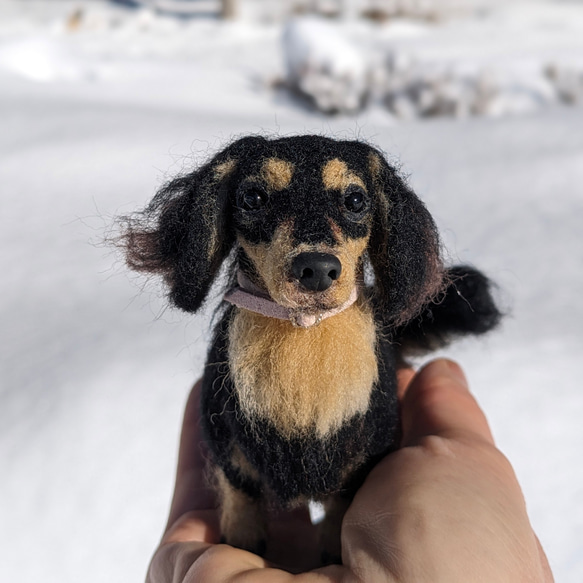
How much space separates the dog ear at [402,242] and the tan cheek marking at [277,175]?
0.27 ft

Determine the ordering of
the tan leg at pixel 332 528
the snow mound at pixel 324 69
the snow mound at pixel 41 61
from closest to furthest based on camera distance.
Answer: the tan leg at pixel 332 528, the snow mound at pixel 41 61, the snow mound at pixel 324 69

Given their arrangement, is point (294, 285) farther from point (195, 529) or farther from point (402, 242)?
point (195, 529)

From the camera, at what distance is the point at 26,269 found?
1.36 meters

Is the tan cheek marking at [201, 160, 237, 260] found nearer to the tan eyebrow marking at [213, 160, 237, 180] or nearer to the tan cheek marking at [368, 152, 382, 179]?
the tan eyebrow marking at [213, 160, 237, 180]

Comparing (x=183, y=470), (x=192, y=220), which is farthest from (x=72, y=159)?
(x=192, y=220)

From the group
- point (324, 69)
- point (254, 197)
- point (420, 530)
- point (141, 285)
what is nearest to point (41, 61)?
point (324, 69)

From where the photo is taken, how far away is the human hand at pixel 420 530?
1.88ft

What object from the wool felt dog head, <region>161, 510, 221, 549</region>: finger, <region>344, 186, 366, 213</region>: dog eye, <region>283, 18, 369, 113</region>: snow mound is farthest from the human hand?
<region>283, 18, 369, 113</region>: snow mound

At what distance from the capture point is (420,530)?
22.9 inches

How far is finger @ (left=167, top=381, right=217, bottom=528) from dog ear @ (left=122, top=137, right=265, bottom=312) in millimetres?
230

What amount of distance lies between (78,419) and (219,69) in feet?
7.09

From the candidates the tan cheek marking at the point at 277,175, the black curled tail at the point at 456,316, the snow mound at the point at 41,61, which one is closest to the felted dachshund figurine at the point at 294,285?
the tan cheek marking at the point at 277,175

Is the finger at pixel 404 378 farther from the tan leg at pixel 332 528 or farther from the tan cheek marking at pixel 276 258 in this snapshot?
the tan cheek marking at pixel 276 258

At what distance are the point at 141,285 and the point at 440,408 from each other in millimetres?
468
